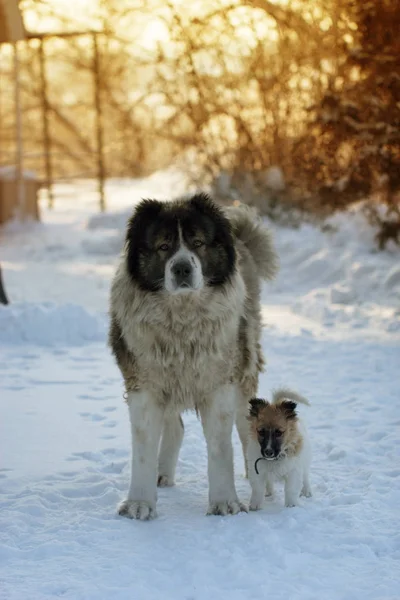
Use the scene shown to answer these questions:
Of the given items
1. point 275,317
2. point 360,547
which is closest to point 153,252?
point 360,547

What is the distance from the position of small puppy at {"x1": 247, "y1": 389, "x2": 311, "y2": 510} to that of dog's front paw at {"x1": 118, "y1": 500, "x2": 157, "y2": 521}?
20.9 inches

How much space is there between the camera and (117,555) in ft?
12.0

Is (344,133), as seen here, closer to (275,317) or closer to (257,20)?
(275,317)

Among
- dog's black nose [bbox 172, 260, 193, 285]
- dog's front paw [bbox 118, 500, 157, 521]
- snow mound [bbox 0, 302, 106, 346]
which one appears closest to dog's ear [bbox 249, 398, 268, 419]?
dog's front paw [bbox 118, 500, 157, 521]

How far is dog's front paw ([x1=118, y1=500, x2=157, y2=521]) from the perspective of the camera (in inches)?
163

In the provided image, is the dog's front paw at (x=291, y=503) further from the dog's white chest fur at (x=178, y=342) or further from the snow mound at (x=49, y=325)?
the snow mound at (x=49, y=325)

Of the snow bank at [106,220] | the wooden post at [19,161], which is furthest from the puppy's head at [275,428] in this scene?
the wooden post at [19,161]

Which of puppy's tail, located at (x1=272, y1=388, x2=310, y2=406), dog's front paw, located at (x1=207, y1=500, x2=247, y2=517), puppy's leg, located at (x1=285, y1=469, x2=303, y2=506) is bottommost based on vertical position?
dog's front paw, located at (x1=207, y1=500, x2=247, y2=517)

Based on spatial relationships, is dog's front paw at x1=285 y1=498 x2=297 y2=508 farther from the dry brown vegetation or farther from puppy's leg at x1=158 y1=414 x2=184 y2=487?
the dry brown vegetation

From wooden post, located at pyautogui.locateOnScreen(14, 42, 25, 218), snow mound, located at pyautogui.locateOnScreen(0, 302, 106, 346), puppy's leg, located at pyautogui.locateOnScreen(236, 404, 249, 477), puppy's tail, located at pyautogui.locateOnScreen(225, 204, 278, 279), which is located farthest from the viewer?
wooden post, located at pyautogui.locateOnScreen(14, 42, 25, 218)

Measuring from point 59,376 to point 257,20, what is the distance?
9620 mm

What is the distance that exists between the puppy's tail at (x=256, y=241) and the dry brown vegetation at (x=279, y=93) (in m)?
4.51

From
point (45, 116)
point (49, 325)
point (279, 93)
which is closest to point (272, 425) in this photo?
point (49, 325)

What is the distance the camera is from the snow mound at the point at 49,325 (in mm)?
8406
